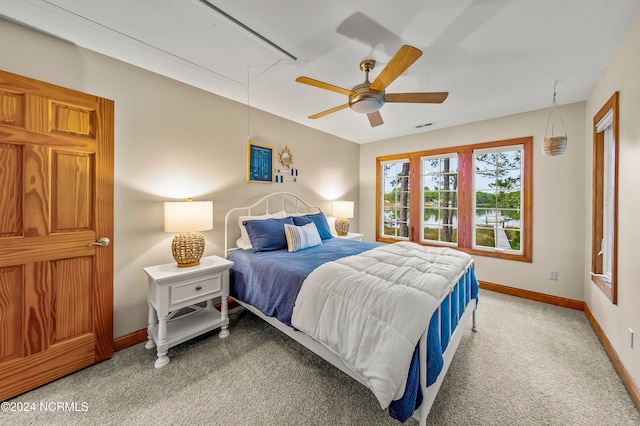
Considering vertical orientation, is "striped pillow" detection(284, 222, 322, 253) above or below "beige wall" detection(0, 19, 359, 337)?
below

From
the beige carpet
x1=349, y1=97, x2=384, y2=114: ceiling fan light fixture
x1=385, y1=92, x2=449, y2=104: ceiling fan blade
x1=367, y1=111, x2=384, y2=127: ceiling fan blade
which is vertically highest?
x1=367, y1=111, x2=384, y2=127: ceiling fan blade

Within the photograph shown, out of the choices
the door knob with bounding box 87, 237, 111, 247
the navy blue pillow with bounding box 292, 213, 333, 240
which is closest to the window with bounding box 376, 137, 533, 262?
the navy blue pillow with bounding box 292, 213, 333, 240

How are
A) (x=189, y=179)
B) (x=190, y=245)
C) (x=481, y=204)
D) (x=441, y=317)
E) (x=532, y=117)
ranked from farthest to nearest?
(x=481, y=204) < (x=532, y=117) < (x=189, y=179) < (x=190, y=245) < (x=441, y=317)

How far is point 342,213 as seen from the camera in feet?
14.0

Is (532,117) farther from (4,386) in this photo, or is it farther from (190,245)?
(4,386)

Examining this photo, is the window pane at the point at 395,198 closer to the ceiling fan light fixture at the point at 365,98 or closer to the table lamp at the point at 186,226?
the ceiling fan light fixture at the point at 365,98

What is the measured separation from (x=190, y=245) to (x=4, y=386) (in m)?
1.40

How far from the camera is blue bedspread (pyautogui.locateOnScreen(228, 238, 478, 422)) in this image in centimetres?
130

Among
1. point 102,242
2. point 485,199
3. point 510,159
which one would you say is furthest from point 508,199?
point 102,242

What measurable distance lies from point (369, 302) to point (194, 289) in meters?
1.62

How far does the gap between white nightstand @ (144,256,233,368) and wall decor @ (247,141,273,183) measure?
1.24 metres

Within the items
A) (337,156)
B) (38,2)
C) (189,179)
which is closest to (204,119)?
(189,179)

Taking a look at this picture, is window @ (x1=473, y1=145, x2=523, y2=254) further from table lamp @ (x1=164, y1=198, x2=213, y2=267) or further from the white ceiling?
table lamp @ (x1=164, y1=198, x2=213, y2=267)

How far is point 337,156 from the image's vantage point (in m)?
4.68
